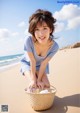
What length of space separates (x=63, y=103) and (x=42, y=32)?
1.01 ft

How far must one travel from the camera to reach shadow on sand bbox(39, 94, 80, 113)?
4.16ft

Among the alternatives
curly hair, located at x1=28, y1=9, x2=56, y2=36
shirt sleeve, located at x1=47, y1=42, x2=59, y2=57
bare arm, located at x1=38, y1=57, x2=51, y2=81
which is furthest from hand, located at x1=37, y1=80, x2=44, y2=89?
curly hair, located at x1=28, y1=9, x2=56, y2=36

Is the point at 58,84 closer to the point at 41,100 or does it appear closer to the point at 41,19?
the point at 41,100

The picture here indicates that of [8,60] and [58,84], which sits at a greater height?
[8,60]

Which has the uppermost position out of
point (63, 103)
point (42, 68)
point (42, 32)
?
point (42, 32)

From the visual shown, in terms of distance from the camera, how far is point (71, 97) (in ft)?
4.32

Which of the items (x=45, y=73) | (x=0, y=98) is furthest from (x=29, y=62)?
(x=0, y=98)

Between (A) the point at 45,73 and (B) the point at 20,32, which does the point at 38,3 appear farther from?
(A) the point at 45,73

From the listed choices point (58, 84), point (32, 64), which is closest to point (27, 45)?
point (32, 64)

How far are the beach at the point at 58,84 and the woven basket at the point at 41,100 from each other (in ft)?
0.08

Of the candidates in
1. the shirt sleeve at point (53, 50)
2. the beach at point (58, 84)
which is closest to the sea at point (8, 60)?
the beach at point (58, 84)

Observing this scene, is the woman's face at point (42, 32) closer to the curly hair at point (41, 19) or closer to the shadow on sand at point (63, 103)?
the curly hair at point (41, 19)

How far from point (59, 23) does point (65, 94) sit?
31 centimetres

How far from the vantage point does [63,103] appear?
4.30ft
